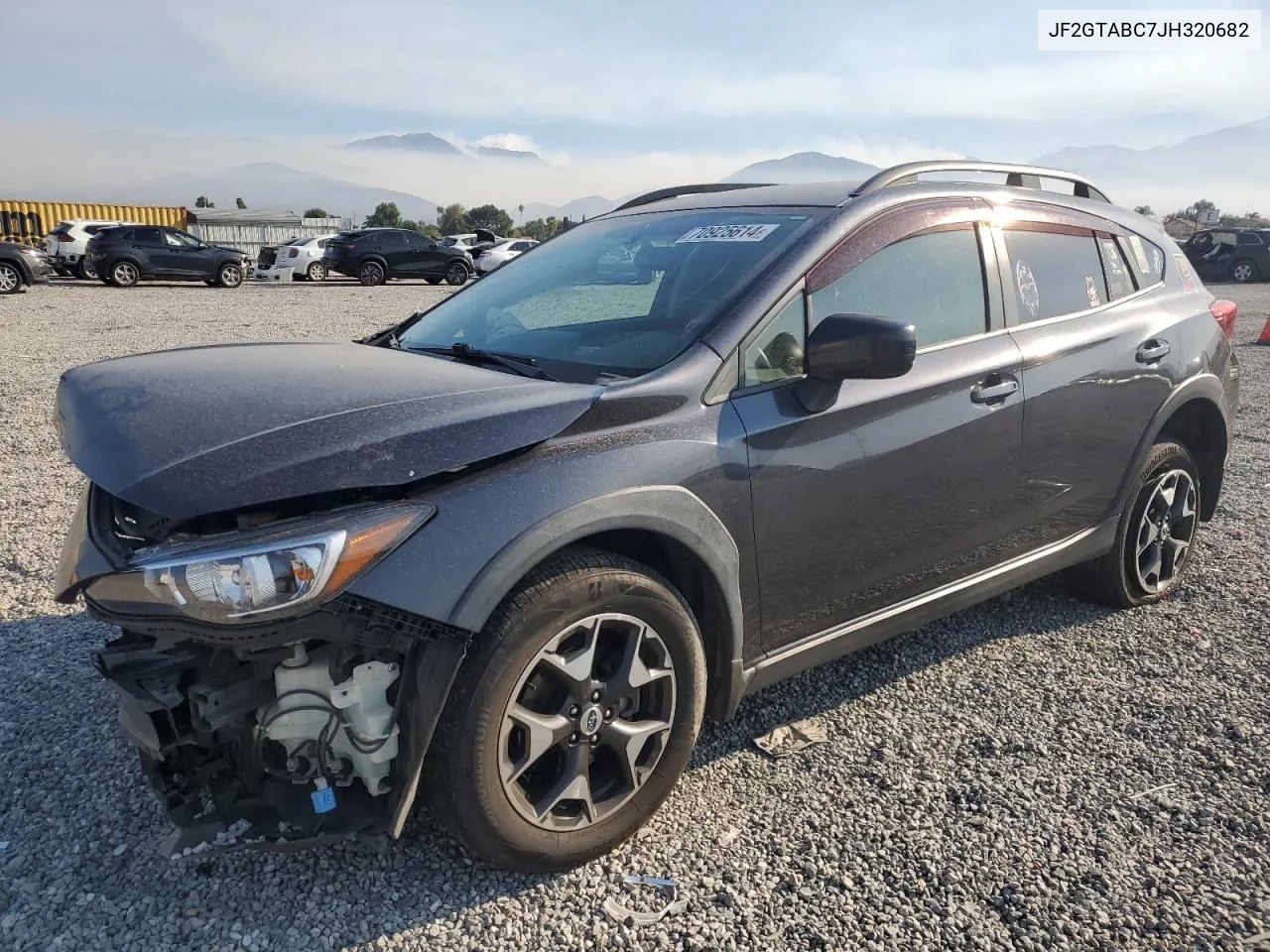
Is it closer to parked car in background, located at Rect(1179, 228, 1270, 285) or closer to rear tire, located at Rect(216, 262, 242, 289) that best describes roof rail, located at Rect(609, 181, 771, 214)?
rear tire, located at Rect(216, 262, 242, 289)

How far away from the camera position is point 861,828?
8.77 feet

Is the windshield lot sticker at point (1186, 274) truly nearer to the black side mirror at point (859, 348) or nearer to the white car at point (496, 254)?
the black side mirror at point (859, 348)

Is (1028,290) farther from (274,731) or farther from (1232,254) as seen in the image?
(1232,254)

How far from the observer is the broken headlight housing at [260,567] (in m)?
1.96

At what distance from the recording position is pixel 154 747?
2.15 meters

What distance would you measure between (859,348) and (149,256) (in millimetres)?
23962

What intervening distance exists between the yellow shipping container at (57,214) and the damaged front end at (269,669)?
1653 inches

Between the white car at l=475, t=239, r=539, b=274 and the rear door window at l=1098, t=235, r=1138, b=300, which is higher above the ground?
the white car at l=475, t=239, r=539, b=274

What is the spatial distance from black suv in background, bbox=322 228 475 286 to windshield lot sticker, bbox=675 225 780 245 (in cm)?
2372

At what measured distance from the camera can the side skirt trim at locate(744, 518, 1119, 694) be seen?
9.37ft

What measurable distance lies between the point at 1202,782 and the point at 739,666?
1.54 metres

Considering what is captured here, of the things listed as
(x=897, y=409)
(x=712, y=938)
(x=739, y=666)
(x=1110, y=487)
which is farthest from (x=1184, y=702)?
(x=712, y=938)

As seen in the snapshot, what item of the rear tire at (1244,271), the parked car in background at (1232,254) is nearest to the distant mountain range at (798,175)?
the parked car in background at (1232,254)

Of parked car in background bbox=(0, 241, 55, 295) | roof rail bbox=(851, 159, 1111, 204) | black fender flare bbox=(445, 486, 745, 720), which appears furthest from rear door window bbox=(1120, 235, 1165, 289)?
parked car in background bbox=(0, 241, 55, 295)
